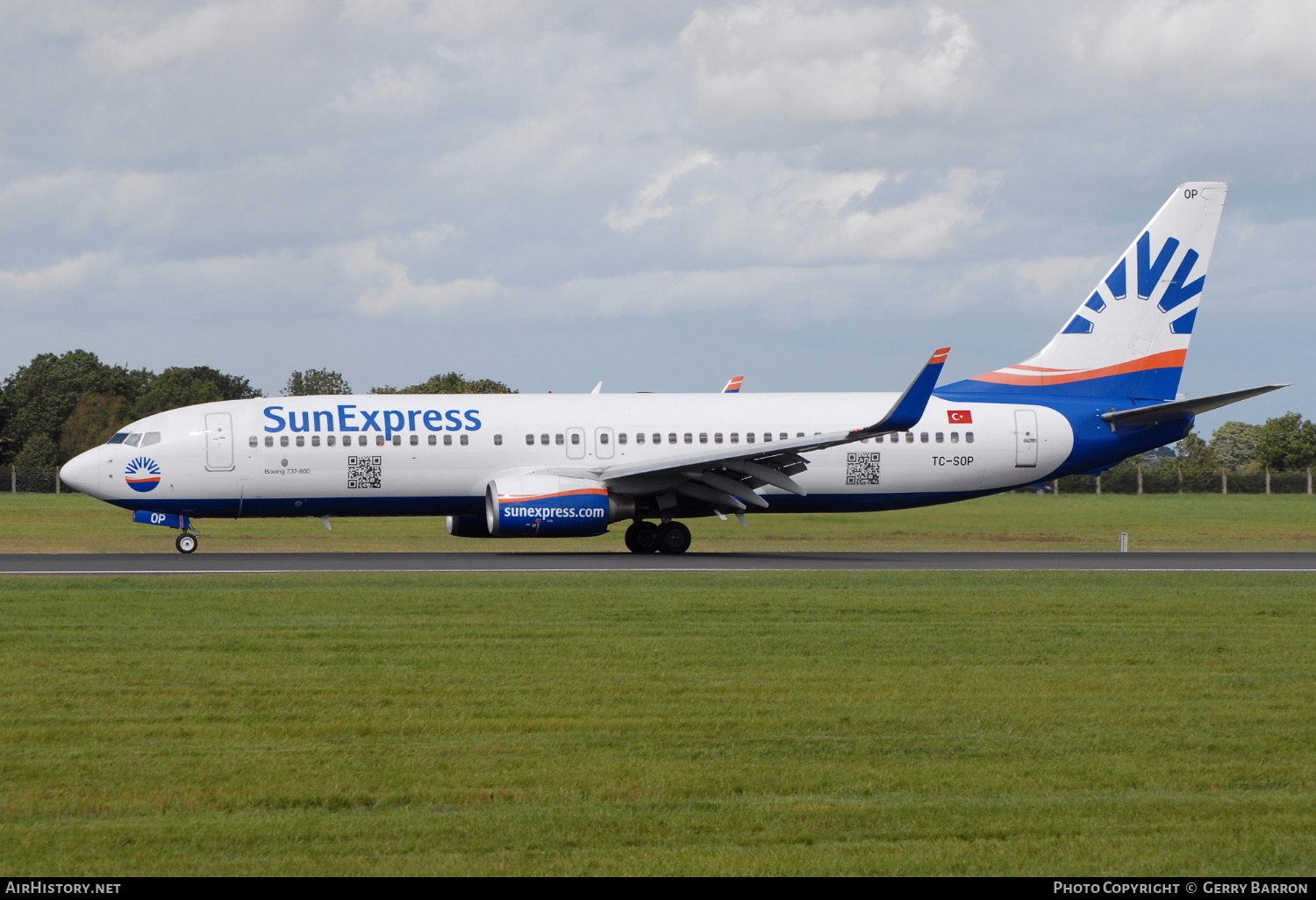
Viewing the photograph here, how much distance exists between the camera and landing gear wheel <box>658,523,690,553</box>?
29.2m

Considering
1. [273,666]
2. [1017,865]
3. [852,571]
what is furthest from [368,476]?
[1017,865]

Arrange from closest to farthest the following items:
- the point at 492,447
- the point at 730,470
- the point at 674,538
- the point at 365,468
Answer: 1. the point at 730,470
2. the point at 365,468
3. the point at 492,447
4. the point at 674,538

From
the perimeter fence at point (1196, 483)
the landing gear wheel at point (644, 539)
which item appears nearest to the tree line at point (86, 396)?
the perimeter fence at point (1196, 483)

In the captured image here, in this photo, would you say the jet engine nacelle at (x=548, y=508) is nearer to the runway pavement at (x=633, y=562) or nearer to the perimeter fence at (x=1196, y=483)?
the runway pavement at (x=633, y=562)

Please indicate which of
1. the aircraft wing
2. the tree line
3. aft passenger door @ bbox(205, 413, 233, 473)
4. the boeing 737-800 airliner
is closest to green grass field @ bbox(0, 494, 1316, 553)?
the boeing 737-800 airliner

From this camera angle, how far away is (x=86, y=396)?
348 ft

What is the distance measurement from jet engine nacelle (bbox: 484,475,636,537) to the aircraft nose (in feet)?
27.5

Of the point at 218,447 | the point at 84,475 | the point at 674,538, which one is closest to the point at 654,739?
the point at 674,538

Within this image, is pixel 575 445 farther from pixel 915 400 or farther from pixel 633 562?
pixel 915 400

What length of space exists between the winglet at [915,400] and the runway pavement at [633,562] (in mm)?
2702

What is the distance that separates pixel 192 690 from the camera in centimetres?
1129

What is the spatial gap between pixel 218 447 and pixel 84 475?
9.11ft

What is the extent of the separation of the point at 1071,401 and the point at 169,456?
2041 centimetres
